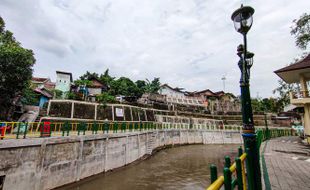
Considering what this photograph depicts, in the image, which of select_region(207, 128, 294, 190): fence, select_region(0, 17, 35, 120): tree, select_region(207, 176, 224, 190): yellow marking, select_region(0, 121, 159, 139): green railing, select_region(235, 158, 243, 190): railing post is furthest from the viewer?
select_region(0, 17, 35, 120): tree

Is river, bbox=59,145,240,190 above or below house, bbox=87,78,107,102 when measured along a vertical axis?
below

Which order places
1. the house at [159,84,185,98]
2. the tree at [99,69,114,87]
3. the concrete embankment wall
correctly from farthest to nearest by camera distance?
the house at [159,84,185,98] → the tree at [99,69,114,87] → the concrete embankment wall

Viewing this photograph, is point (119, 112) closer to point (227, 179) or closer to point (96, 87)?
point (96, 87)

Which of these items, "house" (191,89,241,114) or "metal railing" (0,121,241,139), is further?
"house" (191,89,241,114)

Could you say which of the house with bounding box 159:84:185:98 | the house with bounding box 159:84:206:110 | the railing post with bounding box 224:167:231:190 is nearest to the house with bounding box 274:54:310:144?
the railing post with bounding box 224:167:231:190

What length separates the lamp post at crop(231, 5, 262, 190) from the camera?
9.88 ft

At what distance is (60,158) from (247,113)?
9.64 m

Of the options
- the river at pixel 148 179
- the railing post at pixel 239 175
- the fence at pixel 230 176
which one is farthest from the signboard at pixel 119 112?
the railing post at pixel 239 175

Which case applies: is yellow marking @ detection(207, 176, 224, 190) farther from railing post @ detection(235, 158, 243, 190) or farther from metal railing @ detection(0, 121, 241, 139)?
metal railing @ detection(0, 121, 241, 139)

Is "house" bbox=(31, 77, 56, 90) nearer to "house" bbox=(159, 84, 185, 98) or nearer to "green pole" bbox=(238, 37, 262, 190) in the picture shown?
"house" bbox=(159, 84, 185, 98)

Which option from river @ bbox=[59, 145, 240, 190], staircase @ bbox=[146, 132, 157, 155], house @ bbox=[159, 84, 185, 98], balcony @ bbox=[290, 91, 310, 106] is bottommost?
river @ bbox=[59, 145, 240, 190]

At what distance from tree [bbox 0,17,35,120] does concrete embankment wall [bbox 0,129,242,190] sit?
34.7 feet

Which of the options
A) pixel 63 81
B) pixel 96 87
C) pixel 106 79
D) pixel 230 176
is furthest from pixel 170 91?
pixel 230 176

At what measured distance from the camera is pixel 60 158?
8.95m
